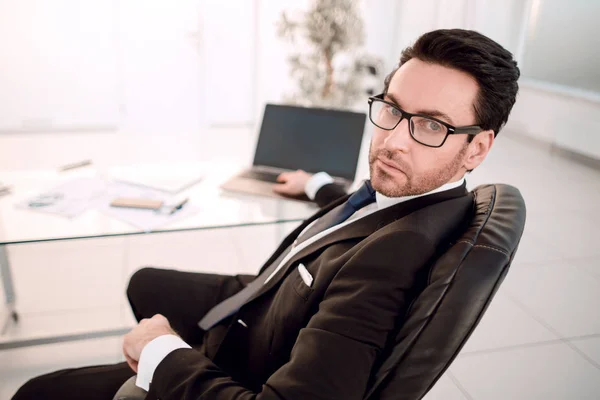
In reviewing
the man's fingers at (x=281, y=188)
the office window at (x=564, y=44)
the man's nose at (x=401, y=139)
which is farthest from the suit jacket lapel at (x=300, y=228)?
the office window at (x=564, y=44)

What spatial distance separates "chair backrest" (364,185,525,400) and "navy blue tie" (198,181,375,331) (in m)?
0.41

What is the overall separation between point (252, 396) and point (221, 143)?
14.5 feet

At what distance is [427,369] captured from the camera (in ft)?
2.83

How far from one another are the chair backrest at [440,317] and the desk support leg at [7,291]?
1936 mm

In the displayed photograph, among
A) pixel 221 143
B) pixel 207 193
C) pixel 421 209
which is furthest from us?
pixel 221 143

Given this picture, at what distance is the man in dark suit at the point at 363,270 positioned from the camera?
0.87 metres

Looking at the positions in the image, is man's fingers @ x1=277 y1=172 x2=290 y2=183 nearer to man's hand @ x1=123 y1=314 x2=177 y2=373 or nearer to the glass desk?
the glass desk

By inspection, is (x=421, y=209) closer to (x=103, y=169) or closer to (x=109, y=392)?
(x=109, y=392)

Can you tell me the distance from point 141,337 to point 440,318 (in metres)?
0.64

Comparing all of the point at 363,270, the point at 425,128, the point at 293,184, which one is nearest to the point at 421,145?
the point at 425,128

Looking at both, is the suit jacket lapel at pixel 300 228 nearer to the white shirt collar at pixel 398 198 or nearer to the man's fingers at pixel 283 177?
the white shirt collar at pixel 398 198

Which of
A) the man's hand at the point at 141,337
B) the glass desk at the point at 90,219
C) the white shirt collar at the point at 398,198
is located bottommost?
the man's hand at the point at 141,337

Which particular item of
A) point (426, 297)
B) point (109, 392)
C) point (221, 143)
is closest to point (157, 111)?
point (221, 143)

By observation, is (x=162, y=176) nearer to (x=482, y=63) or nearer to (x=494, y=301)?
(x=482, y=63)
